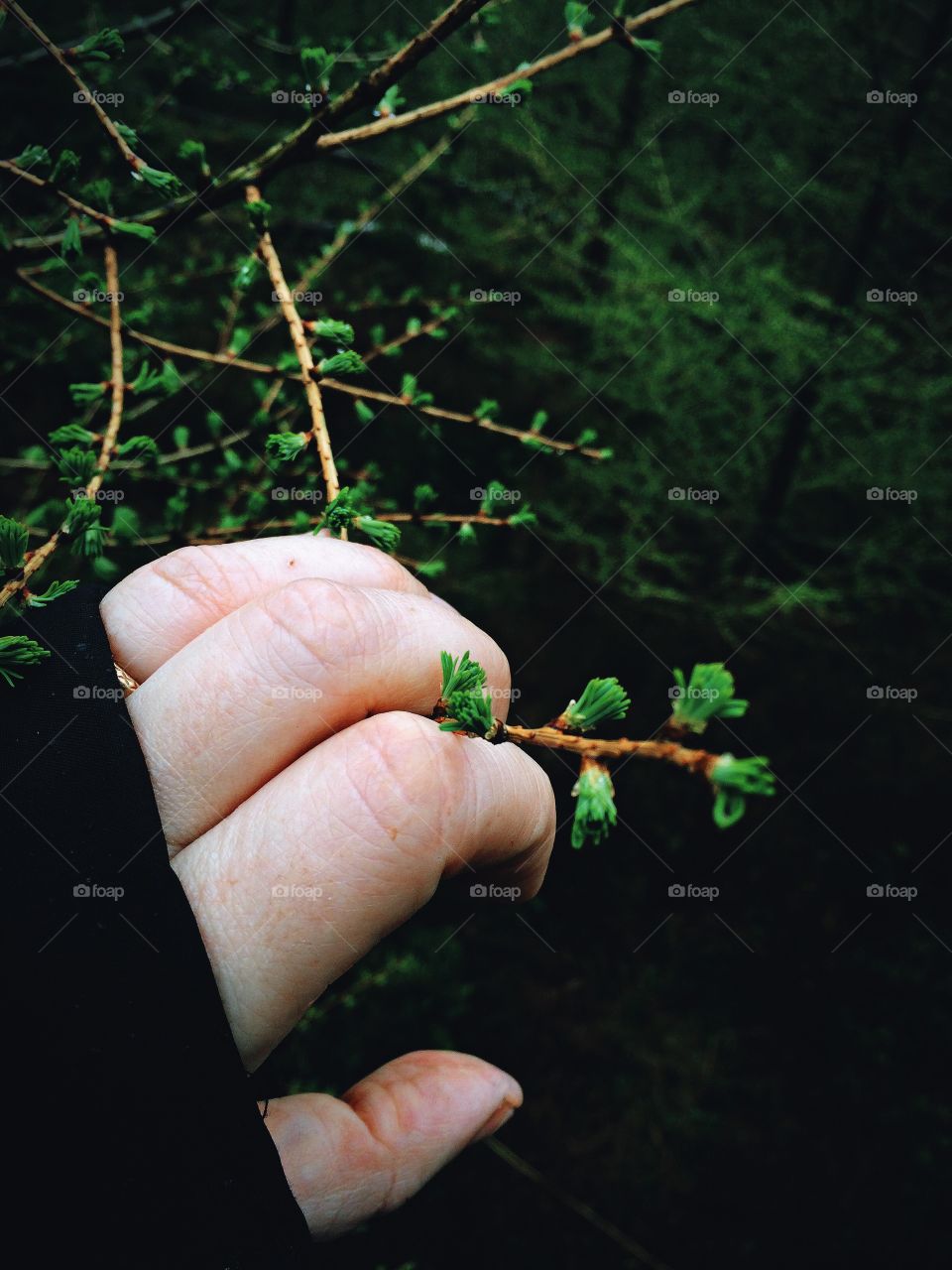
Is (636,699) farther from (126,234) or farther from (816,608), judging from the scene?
(126,234)

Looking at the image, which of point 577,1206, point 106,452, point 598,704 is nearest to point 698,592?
point 577,1206

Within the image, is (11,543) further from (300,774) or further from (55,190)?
(55,190)

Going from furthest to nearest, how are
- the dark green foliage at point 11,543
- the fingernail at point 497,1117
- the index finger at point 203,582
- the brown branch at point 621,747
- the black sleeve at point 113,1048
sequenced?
the fingernail at point 497,1117 → the index finger at point 203,582 → the dark green foliage at point 11,543 → the black sleeve at point 113,1048 → the brown branch at point 621,747

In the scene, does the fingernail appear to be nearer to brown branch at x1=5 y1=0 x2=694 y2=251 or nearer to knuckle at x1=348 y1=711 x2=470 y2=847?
knuckle at x1=348 y1=711 x2=470 y2=847

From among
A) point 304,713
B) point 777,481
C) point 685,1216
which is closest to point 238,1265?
point 304,713

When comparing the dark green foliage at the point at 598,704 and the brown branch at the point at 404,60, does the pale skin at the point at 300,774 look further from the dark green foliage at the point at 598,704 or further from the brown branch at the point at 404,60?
the brown branch at the point at 404,60

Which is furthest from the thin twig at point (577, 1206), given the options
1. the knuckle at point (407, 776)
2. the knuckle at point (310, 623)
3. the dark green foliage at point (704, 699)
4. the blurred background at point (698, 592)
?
the dark green foliage at point (704, 699)
